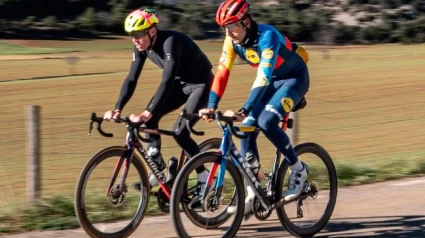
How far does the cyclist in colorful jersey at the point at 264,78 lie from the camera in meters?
5.72

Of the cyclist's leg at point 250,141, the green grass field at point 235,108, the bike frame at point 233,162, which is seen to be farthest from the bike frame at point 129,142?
the green grass field at point 235,108

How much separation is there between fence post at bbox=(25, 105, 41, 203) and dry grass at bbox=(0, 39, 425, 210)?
7.1 inches

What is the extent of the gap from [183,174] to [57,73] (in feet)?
126

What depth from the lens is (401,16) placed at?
10106 centimetres

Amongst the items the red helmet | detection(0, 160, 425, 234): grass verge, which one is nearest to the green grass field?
detection(0, 160, 425, 234): grass verge

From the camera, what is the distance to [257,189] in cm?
593

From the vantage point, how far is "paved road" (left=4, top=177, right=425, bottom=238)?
6.23m

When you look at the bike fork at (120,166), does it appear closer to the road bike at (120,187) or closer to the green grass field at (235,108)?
the road bike at (120,187)

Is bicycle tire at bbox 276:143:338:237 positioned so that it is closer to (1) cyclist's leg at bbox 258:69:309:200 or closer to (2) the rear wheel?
(1) cyclist's leg at bbox 258:69:309:200

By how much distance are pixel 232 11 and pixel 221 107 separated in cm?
1895

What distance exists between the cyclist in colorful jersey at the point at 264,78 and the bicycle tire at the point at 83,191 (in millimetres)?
693

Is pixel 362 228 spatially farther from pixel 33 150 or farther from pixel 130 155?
pixel 33 150

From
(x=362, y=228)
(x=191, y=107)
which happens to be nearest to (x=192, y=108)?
(x=191, y=107)

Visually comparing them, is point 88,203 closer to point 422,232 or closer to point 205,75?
point 205,75
